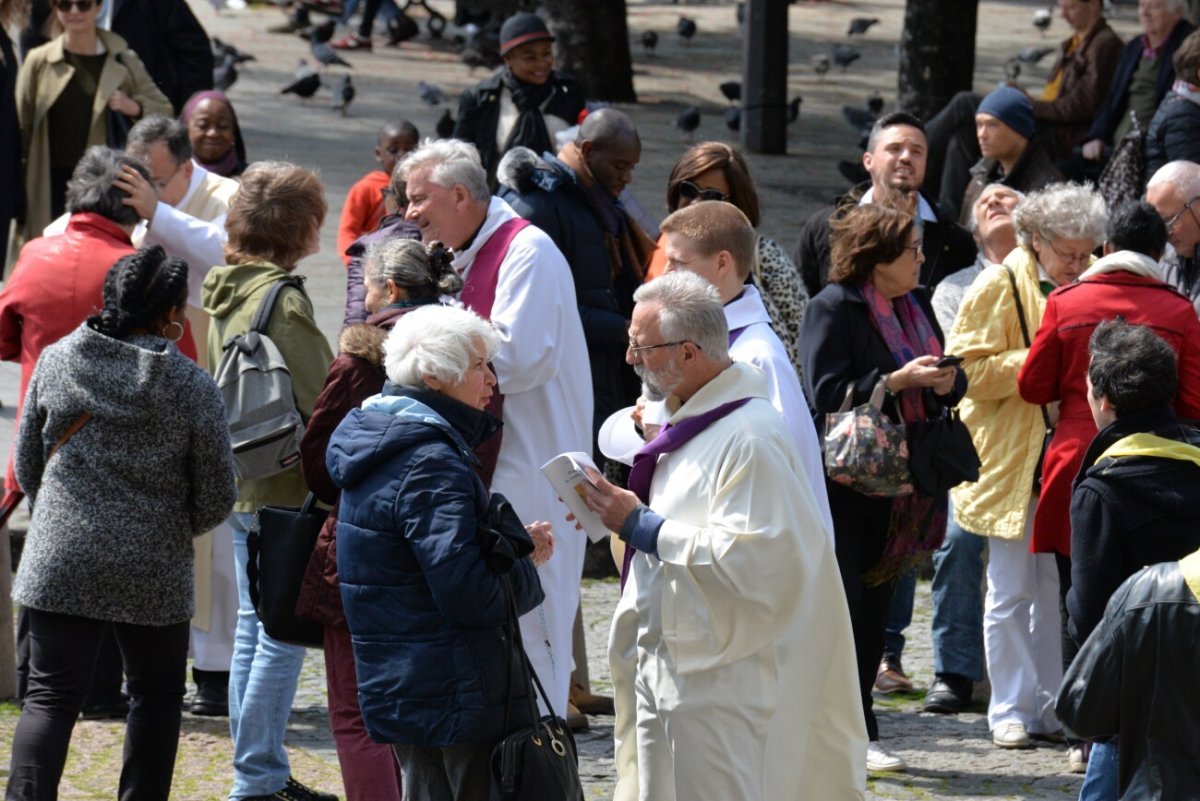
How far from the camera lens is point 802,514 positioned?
452 cm

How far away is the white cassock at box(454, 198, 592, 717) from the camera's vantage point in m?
5.91

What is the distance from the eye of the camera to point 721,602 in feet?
14.8

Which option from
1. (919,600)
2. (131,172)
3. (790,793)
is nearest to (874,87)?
(919,600)

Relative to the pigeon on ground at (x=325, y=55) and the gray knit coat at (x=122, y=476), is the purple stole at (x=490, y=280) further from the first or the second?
the pigeon on ground at (x=325, y=55)

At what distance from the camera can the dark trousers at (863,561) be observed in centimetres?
609

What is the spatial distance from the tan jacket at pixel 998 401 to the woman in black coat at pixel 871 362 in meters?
0.44

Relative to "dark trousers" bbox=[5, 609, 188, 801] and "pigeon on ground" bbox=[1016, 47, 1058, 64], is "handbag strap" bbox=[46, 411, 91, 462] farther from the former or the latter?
"pigeon on ground" bbox=[1016, 47, 1058, 64]

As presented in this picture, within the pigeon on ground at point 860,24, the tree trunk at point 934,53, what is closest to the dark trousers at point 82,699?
the tree trunk at point 934,53

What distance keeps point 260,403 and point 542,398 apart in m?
0.94

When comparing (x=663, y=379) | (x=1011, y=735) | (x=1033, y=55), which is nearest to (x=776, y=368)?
(x=663, y=379)

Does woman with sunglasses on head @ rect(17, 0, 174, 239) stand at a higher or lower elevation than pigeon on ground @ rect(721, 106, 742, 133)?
higher

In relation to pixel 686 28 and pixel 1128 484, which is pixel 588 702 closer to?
pixel 1128 484

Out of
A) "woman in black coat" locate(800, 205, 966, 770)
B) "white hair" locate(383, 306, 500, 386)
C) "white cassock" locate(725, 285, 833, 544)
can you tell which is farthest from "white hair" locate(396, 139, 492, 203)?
"white hair" locate(383, 306, 500, 386)

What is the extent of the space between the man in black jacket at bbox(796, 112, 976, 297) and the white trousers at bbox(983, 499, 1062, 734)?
127cm
